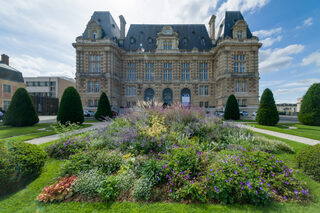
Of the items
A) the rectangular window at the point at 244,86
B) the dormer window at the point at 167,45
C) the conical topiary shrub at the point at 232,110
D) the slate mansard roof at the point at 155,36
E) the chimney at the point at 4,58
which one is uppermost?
the slate mansard roof at the point at 155,36

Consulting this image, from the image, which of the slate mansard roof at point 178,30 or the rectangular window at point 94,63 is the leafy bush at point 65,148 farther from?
the slate mansard roof at point 178,30

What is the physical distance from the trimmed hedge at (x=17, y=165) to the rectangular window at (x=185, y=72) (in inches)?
1030

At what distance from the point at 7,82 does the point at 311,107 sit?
49587mm

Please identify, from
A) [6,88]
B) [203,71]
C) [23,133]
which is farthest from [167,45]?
[6,88]

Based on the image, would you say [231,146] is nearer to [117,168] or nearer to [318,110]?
[117,168]

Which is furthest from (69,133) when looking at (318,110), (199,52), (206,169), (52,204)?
(199,52)

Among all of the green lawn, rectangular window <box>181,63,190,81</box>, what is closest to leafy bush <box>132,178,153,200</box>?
the green lawn

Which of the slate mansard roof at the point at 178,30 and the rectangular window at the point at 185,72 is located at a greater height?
the slate mansard roof at the point at 178,30

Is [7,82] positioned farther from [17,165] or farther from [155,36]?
[17,165]

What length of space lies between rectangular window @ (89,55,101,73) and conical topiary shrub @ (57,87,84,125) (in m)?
15.7

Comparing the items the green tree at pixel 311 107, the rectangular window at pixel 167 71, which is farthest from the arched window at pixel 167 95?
the green tree at pixel 311 107

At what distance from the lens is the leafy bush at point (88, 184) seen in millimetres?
2757

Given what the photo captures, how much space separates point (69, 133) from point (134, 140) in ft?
10.6

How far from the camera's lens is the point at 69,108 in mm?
10625
